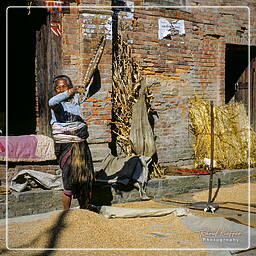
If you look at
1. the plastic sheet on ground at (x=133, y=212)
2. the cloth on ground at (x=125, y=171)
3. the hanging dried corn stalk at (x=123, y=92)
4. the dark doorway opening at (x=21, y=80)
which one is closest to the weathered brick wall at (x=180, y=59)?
the hanging dried corn stalk at (x=123, y=92)

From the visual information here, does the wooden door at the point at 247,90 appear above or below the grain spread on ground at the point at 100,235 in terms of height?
above

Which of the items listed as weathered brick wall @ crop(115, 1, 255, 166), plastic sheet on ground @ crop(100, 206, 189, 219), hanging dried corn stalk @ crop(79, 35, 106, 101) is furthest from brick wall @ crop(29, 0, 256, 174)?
plastic sheet on ground @ crop(100, 206, 189, 219)

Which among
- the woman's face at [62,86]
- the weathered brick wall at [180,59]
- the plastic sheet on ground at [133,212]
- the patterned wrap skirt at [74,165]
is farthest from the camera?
the weathered brick wall at [180,59]

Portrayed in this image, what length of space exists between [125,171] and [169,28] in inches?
132

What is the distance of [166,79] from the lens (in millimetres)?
8586

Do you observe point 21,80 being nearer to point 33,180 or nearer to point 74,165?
point 33,180

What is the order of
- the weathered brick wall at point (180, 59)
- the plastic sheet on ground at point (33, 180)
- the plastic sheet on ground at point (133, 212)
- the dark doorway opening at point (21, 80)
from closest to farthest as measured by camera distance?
the plastic sheet on ground at point (133, 212)
the plastic sheet on ground at point (33, 180)
the weathered brick wall at point (180, 59)
the dark doorway opening at point (21, 80)

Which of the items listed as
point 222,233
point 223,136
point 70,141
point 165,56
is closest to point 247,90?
point 223,136

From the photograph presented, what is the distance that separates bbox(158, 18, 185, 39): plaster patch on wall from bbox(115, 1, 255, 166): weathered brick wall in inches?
3.2

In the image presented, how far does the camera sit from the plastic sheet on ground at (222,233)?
4.56 m

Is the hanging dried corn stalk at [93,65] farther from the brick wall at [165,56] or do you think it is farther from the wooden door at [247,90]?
the wooden door at [247,90]

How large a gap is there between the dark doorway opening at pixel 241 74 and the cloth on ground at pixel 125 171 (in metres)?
4.37

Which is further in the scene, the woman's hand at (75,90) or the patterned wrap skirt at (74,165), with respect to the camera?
the patterned wrap skirt at (74,165)

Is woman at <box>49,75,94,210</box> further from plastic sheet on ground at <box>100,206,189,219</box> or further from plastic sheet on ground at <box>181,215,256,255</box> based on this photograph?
plastic sheet on ground at <box>181,215,256,255</box>
